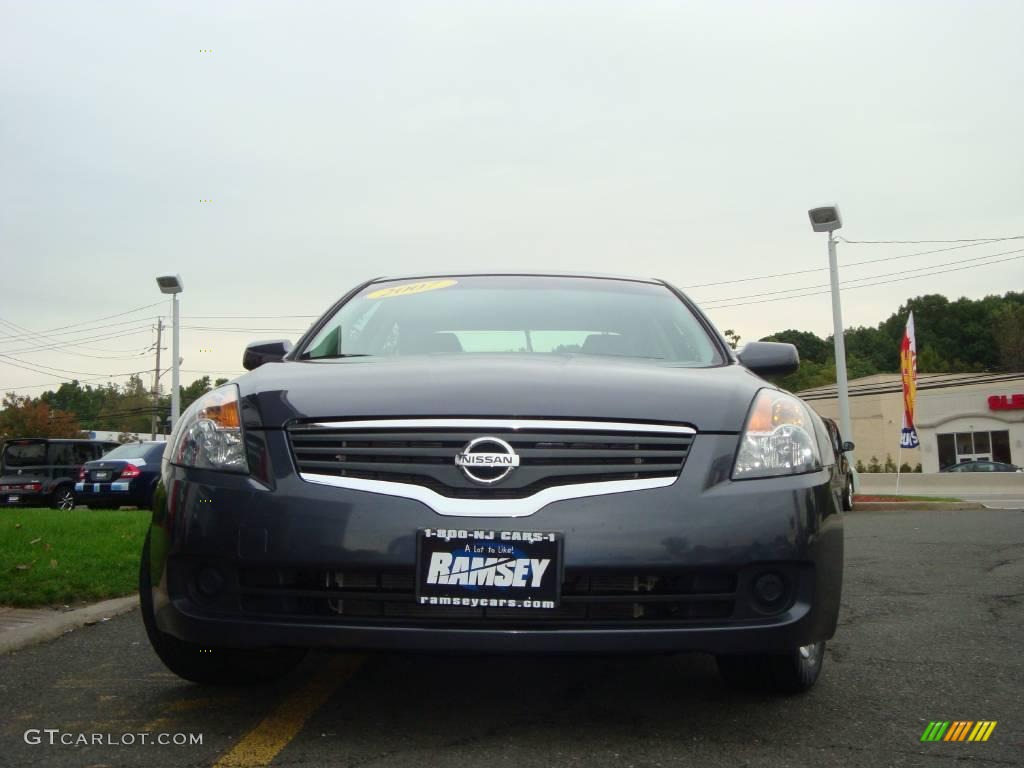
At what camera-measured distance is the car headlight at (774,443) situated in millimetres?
2779

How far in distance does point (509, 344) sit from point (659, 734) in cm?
155

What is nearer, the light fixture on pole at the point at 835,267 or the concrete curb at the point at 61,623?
the concrete curb at the point at 61,623

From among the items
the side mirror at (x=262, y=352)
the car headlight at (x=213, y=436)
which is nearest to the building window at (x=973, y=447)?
the side mirror at (x=262, y=352)

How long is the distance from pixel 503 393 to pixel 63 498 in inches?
811

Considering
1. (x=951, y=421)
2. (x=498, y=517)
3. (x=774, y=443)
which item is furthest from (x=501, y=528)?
(x=951, y=421)

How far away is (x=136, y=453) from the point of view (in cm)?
1747

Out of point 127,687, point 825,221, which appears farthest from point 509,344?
point 825,221

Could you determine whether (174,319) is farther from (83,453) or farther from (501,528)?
(501,528)

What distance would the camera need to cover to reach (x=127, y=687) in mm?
3559

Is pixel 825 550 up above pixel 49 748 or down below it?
above

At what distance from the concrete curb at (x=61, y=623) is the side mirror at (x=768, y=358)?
315cm

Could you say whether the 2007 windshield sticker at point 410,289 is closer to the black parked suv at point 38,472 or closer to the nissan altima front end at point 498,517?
the nissan altima front end at point 498,517

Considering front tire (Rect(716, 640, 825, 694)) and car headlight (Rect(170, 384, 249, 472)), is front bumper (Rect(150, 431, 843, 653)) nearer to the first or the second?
car headlight (Rect(170, 384, 249, 472))

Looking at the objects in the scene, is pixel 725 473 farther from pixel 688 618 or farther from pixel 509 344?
pixel 509 344
